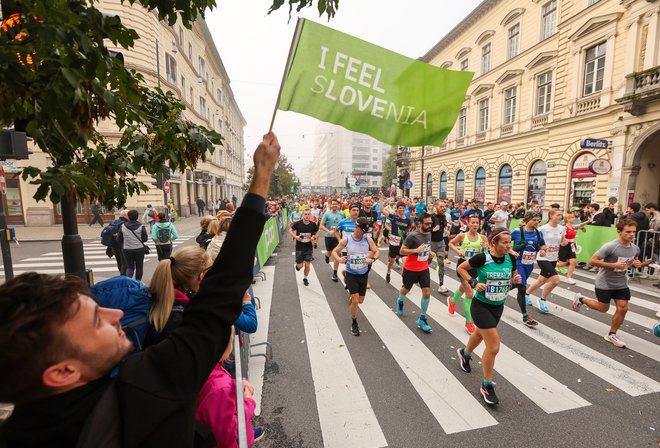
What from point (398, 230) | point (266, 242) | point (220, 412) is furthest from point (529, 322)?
point (266, 242)

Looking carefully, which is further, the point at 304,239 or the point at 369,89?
the point at 304,239

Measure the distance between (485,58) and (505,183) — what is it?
36.6 ft

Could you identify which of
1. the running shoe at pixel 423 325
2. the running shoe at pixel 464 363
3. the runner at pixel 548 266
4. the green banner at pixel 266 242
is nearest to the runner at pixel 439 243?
the runner at pixel 548 266

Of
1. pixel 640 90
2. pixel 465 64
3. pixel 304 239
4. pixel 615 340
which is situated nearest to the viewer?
pixel 615 340

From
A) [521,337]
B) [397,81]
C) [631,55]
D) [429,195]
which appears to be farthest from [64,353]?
[429,195]

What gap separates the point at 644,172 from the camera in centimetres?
1491

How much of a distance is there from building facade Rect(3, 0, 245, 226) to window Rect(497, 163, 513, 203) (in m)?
20.0

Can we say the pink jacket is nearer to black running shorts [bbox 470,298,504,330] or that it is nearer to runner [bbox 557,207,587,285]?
black running shorts [bbox 470,298,504,330]

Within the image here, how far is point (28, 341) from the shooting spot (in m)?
0.82

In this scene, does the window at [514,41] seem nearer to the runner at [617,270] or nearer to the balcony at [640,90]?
the balcony at [640,90]

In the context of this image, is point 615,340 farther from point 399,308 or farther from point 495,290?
point 399,308

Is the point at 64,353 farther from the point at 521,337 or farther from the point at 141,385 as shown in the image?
the point at 521,337

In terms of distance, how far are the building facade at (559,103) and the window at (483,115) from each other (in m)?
0.08

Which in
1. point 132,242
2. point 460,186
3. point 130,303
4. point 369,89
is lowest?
point 132,242
